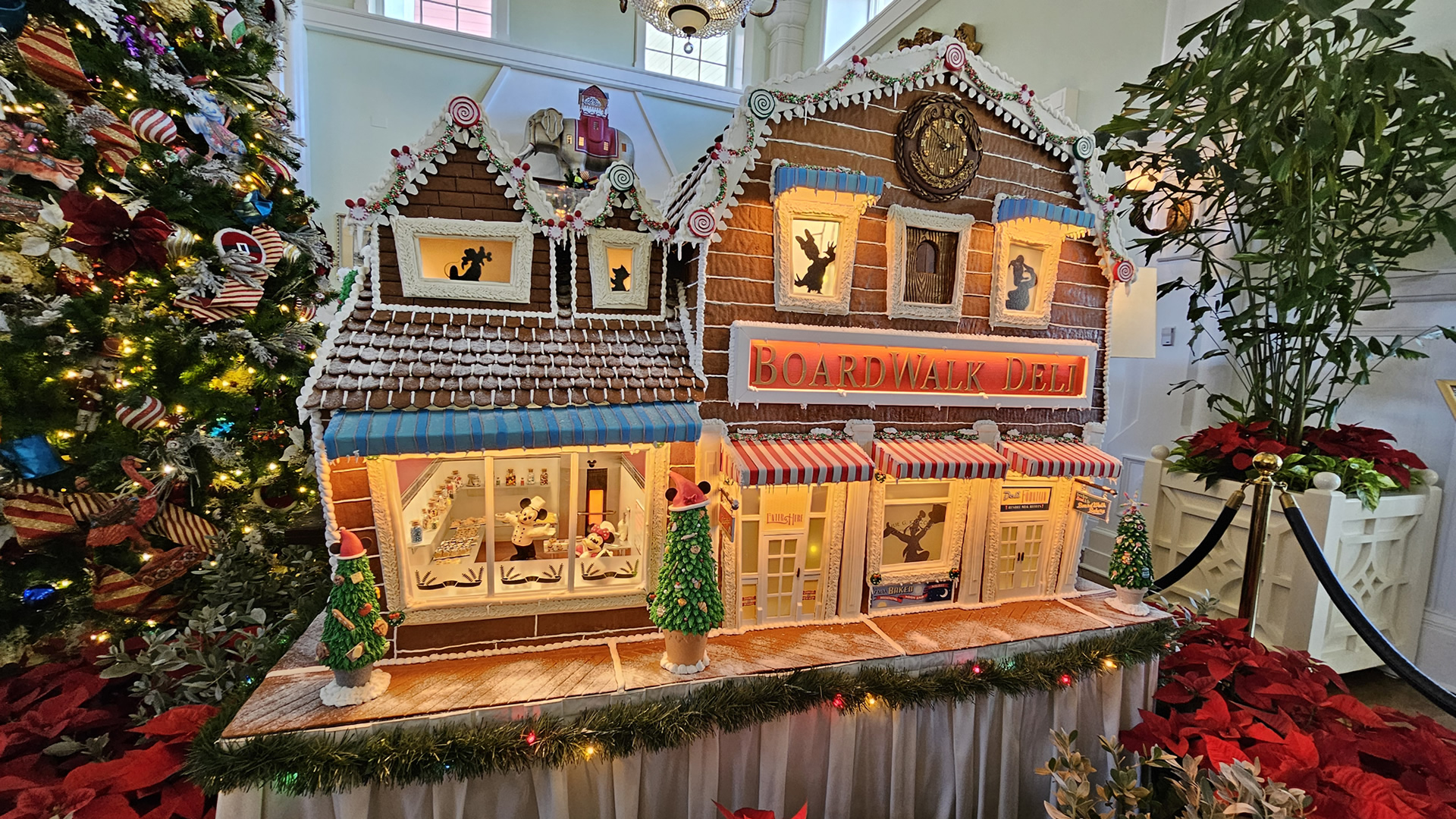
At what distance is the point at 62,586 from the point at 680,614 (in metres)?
3.83

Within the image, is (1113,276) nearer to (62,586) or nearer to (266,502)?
(266,502)

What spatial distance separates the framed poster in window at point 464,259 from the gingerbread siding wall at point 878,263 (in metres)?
1.20

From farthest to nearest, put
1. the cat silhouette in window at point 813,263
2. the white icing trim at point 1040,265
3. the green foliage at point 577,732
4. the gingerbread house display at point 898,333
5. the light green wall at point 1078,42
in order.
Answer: the light green wall at point 1078,42 → the white icing trim at point 1040,265 → the cat silhouette in window at point 813,263 → the gingerbread house display at point 898,333 → the green foliage at point 577,732

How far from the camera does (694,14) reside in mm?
6125

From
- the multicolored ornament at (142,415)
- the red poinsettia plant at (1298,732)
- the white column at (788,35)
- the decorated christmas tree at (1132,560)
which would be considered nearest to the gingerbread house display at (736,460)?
the decorated christmas tree at (1132,560)

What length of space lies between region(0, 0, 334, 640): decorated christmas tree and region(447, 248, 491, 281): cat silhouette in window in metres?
1.54

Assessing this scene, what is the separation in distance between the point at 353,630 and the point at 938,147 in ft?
14.9

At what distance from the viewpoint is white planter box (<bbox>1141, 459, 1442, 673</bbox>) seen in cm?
407

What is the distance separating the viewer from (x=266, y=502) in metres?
4.35

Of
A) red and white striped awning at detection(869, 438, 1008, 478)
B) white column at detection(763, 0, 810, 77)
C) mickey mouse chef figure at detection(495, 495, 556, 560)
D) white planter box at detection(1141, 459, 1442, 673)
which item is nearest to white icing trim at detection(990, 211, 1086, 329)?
red and white striped awning at detection(869, 438, 1008, 478)

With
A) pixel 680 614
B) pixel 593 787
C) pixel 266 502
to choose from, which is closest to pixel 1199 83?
pixel 680 614

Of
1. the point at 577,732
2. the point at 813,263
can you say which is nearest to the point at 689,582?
the point at 577,732

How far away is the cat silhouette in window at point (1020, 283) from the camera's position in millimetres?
4203

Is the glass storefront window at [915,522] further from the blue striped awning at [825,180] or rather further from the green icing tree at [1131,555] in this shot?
the blue striped awning at [825,180]
